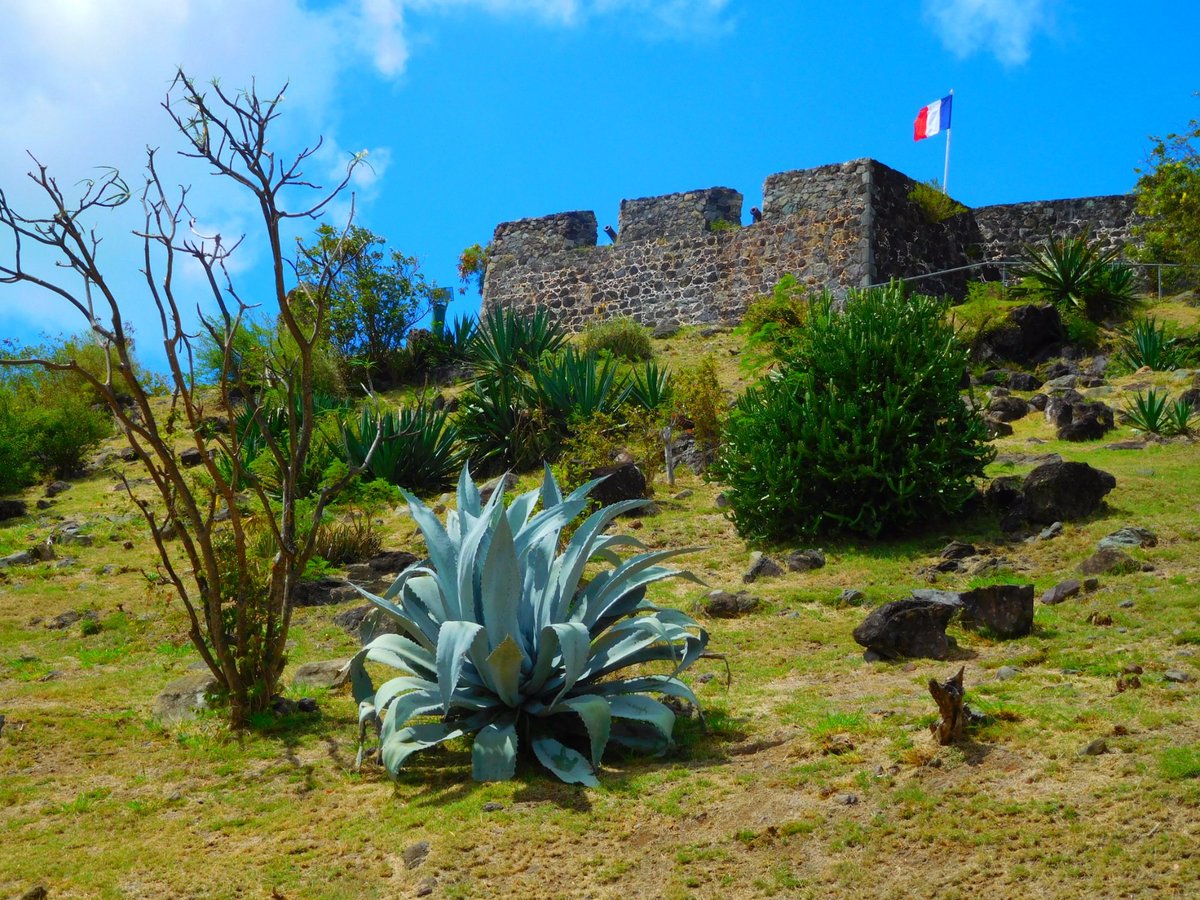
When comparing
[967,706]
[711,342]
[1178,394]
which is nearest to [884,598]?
[967,706]

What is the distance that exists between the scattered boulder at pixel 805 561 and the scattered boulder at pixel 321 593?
11.3 ft

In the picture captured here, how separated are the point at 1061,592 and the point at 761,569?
2.34 metres

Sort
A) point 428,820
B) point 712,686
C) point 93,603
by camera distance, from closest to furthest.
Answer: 1. point 428,820
2. point 712,686
3. point 93,603

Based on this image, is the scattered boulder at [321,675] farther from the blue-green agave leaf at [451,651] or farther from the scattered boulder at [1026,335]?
the scattered boulder at [1026,335]

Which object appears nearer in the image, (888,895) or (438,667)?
(888,895)

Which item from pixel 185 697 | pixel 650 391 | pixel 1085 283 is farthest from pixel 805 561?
pixel 1085 283

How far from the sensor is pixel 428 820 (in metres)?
4.94

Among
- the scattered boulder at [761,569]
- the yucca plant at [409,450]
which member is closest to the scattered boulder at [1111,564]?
the scattered boulder at [761,569]

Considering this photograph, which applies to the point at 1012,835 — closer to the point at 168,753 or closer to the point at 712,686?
the point at 712,686

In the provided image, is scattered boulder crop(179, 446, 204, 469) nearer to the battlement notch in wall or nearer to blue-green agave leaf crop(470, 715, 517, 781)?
the battlement notch in wall

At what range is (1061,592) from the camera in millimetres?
7926

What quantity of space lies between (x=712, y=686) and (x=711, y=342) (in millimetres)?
16034

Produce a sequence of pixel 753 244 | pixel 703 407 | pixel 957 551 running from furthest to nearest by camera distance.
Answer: pixel 753 244, pixel 703 407, pixel 957 551

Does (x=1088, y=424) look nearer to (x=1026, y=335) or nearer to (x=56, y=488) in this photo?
(x=1026, y=335)
